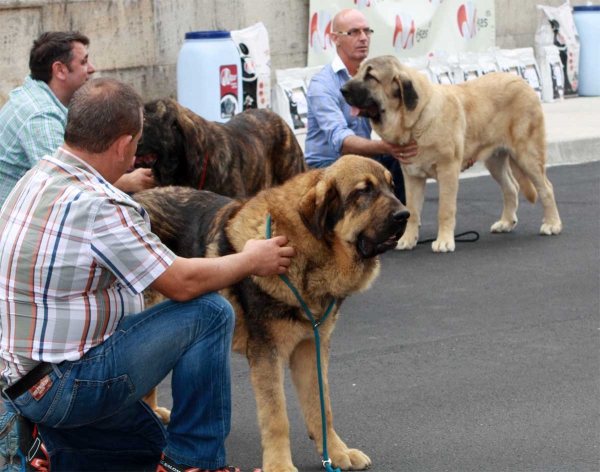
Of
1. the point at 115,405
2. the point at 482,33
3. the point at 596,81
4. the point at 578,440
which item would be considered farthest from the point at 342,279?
the point at 596,81

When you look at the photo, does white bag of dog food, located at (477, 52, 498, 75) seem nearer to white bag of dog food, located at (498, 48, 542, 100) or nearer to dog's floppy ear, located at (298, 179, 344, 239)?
white bag of dog food, located at (498, 48, 542, 100)

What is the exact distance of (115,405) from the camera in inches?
141

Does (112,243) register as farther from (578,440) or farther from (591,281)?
(591,281)

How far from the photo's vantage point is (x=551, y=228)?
8.73 meters

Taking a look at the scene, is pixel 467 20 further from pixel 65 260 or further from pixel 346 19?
pixel 65 260

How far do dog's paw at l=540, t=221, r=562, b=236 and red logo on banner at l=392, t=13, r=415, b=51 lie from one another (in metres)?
6.60

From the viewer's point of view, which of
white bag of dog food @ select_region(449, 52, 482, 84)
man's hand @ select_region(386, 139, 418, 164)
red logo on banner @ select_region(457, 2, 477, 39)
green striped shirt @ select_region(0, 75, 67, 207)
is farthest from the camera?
red logo on banner @ select_region(457, 2, 477, 39)

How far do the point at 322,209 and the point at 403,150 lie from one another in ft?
13.9

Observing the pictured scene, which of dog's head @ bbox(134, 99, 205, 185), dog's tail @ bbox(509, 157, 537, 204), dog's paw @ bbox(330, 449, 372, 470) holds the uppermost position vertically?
dog's head @ bbox(134, 99, 205, 185)

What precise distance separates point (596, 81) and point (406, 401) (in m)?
13.5

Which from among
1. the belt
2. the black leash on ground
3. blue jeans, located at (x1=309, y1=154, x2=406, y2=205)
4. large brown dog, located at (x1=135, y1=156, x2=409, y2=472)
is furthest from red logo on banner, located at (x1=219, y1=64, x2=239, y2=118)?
the belt

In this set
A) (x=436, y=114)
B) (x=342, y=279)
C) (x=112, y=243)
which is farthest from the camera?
(x=436, y=114)

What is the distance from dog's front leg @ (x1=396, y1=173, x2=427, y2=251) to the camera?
27.3 ft

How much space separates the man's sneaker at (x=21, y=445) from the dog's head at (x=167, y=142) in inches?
114
